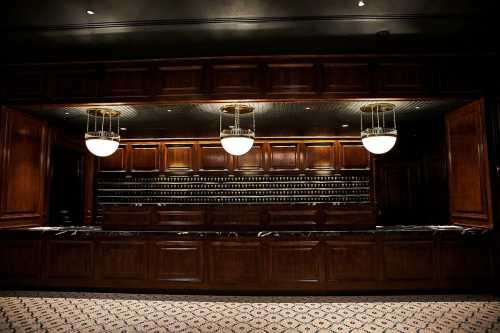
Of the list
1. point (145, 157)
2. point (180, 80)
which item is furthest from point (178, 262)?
point (145, 157)

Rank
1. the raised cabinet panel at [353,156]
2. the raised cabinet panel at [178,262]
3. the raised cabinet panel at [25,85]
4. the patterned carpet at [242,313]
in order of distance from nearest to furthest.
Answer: the patterned carpet at [242,313] < the raised cabinet panel at [178,262] < the raised cabinet panel at [25,85] < the raised cabinet panel at [353,156]

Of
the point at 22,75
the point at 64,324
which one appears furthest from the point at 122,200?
the point at 64,324

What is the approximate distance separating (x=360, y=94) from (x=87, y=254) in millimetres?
5108

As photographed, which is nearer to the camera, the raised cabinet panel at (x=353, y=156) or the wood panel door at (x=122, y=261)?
the wood panel door at (x=122, y=261)

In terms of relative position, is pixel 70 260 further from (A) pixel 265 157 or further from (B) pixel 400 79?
(B) pixel 400 79

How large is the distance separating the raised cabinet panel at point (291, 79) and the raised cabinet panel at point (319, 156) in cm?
292

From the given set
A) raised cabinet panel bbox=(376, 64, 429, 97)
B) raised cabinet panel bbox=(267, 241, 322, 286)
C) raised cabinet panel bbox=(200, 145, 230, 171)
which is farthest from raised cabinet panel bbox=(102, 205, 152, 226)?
raised cabinet panel bbox=(376, 64, 429, 97)

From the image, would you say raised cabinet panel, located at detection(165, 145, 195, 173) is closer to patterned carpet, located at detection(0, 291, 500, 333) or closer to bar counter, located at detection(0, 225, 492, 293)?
bar counter, located at detection(0, 225, 492, 293)

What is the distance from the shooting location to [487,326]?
3652 mm

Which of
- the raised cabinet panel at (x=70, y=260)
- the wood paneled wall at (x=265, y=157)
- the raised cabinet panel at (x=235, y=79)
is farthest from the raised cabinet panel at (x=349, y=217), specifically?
the raised cabinet panel at (x=70, y=260)

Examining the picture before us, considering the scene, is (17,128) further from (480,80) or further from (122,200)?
(480,80)

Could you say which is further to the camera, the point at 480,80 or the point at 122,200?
the point at 122,200

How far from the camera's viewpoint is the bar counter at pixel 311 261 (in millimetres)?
4699

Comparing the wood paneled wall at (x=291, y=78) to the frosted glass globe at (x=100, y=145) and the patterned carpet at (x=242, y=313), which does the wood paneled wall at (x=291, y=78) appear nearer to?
the frosted glass globe at (x=100, y=145)
